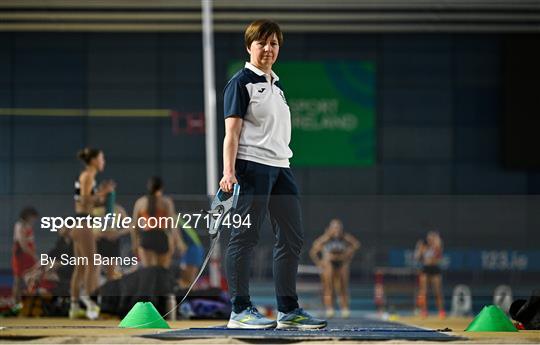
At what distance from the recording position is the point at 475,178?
80.6ft

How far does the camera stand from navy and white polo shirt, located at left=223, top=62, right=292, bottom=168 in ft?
16.7

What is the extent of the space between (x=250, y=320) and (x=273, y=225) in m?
0.41

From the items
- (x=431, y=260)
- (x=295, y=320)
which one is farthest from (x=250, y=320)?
(x=431, y=260)

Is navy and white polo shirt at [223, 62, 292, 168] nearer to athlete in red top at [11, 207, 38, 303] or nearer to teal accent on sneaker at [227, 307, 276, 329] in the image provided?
teal accent on sneaker at [227, 307, 276, 329]

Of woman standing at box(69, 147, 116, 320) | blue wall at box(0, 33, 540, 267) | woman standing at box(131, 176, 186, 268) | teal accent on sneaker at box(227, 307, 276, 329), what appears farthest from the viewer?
blue wall at box(0, 33, 540, 267)

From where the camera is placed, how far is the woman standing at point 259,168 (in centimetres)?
509

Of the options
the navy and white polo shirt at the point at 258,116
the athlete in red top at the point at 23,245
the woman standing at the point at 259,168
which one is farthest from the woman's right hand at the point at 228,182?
the athlete in red top at the point at 23,245

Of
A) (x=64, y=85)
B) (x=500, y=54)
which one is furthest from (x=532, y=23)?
(x=64, y=85)

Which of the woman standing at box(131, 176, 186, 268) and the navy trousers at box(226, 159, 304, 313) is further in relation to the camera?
the woman standing at box(131, 176, 186, 268)

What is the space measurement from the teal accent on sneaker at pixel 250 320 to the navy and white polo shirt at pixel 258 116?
65cm

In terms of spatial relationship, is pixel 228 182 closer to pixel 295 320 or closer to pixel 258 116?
pixel 258 116

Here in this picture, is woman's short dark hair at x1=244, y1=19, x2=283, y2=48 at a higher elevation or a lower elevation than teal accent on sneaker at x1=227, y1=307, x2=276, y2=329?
higher

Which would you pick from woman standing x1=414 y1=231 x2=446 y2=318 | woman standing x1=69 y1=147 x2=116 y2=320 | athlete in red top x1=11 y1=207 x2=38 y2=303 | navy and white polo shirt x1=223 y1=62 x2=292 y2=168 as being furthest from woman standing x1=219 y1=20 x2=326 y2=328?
woman standing x1=414 y1=231 x2=446 y2=318

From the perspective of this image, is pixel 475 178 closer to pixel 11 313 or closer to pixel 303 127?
pixel 303 127
